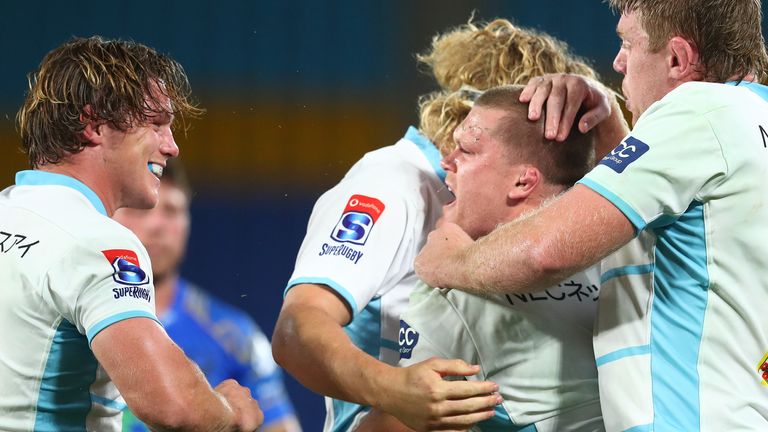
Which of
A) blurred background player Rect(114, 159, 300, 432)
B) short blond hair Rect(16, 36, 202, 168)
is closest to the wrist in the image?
short blond hair Rect(16, 36, 202, 168)

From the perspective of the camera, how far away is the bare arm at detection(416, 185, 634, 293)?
68.2 inches

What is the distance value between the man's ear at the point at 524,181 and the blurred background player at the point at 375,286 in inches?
11.7

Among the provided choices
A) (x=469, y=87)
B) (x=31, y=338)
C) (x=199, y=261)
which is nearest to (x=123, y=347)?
(x=31, y=338)

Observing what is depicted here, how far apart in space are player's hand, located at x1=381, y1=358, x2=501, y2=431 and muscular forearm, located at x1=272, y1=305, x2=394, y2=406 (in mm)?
88

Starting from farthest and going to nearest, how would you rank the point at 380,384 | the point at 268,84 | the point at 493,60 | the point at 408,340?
the point at 268,84 → the point at 493,60 → the point at 408,340 → the point at 380,384

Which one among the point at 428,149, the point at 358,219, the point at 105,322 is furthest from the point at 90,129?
the point at 428,149

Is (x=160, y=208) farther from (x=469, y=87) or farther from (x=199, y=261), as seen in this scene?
(x=199, y=261)

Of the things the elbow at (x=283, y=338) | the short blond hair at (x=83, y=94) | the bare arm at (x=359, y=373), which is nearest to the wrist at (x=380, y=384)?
the bare arm at (x=359, y=373)

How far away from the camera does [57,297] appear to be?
6.27ft

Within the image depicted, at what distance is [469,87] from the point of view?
290 cm

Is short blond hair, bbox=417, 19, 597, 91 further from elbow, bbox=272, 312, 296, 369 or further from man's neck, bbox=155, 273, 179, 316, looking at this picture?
man's neck, bbox=155, 273, 179, 316

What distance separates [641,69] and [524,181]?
35 cm

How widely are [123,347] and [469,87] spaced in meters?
1.37

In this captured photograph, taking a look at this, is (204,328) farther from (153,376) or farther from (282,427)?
(153,376)
